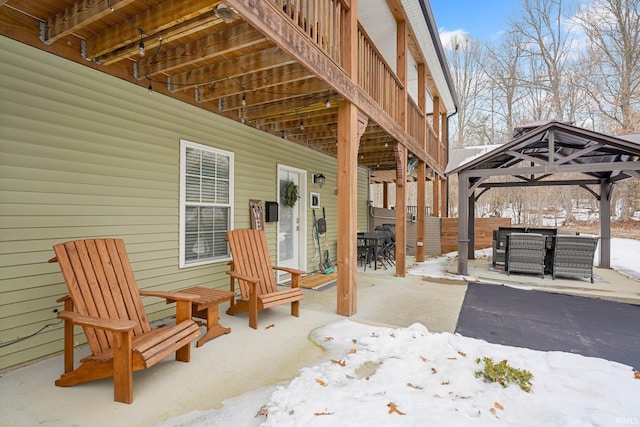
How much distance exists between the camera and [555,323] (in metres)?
3.80

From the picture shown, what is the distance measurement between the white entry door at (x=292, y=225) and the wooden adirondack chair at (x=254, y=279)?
63.0 inches

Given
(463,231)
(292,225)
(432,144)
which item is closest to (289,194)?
(292,225)

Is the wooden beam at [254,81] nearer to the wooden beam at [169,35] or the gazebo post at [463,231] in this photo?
the wooden beam at [169,35]

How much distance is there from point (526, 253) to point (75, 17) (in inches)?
296

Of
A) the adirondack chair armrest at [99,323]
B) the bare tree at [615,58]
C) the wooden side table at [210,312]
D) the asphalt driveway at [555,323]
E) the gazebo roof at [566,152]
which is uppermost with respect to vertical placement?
the bare tree at [615,58]

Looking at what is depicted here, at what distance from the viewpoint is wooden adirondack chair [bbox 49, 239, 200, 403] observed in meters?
2.10

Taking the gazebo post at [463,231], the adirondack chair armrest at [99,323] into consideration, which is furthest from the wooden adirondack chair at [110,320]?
the gazebo post at [463,231]

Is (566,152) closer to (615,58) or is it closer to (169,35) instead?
(169,35)

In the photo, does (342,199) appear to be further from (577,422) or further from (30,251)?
(30,251)

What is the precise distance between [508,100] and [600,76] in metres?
3.88

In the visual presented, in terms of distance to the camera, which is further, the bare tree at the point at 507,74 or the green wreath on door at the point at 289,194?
the bare tree at the point at 507,74

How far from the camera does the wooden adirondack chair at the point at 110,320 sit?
2.10m

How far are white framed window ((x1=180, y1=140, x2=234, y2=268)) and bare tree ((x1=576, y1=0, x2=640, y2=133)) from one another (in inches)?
687

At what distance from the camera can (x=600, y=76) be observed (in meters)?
14.8
